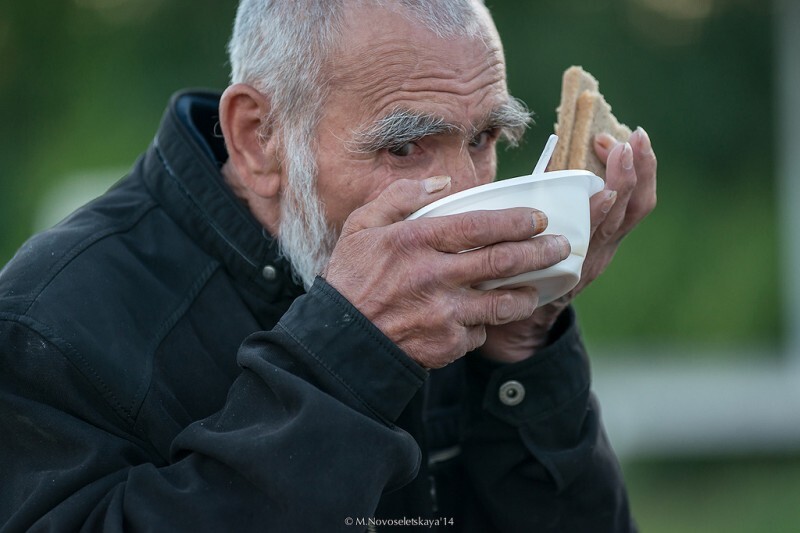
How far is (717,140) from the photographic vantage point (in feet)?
24.5

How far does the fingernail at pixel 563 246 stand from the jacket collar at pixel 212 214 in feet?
2.55

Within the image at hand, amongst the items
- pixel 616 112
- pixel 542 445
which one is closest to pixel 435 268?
pixel 542 445

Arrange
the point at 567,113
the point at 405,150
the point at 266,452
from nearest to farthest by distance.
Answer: the point at 266,452 → the point at 405,150 → the point at 567,113

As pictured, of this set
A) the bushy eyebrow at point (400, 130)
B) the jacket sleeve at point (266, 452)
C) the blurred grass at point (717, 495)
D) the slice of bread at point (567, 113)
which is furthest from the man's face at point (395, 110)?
the blurred grass at point (717, 495)

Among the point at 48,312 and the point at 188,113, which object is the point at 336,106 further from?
the point at 48,312

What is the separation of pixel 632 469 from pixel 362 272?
17.8 ft

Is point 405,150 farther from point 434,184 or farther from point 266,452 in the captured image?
point 266,452

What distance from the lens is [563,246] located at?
195cm

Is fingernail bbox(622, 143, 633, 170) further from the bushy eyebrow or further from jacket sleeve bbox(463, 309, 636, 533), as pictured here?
jacket sleeve bbox(463, 309, 636, 533)

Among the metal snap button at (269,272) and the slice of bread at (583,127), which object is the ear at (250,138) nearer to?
the metal snap button at (269,272)

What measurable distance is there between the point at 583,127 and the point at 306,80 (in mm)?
706

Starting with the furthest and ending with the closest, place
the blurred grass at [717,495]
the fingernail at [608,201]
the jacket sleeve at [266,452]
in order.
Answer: the blurred grass at [717,495], the fingernail at [608,201], the jacket sleeve at [266,452]

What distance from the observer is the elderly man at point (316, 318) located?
1847 millimetres

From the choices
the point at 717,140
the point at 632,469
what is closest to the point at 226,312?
the point at 632,469
